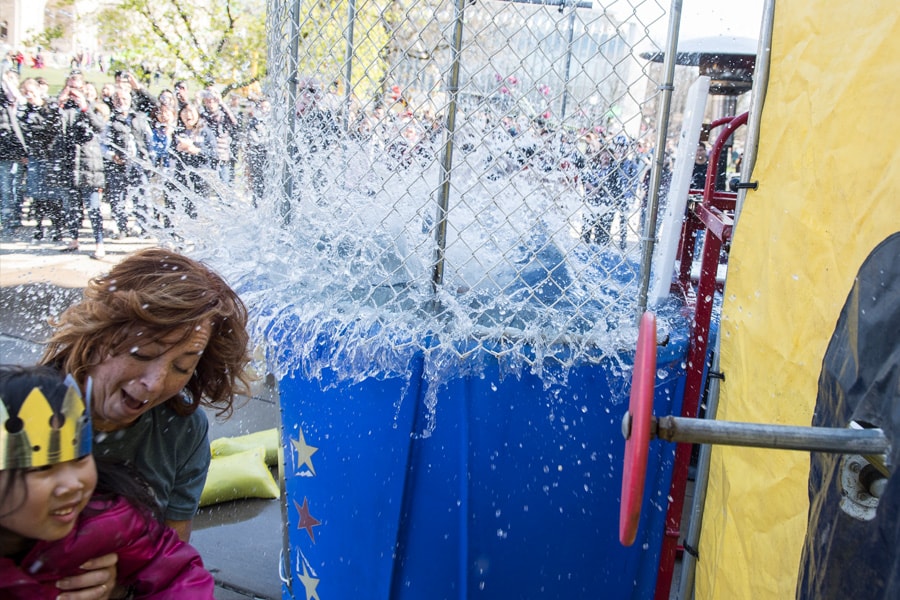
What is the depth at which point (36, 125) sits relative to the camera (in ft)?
27.2

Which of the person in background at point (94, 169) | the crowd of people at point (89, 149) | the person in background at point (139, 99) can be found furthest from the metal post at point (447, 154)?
the person in background at point (139, 99)

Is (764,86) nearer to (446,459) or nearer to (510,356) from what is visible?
(510,356)

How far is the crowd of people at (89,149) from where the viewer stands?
8141 millimetres

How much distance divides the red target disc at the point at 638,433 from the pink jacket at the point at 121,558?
3.02 ft

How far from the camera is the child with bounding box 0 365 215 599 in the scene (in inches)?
44.4

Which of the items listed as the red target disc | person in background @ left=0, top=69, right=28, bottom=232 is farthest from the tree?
the red target disc

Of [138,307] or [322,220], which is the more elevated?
[322,220]

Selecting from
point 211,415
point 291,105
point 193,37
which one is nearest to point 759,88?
point 291,105

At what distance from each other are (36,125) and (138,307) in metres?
8.14

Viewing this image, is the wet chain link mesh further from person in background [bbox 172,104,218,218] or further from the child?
person in background [bbox 172,104,218,218]

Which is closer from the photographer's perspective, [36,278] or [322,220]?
[322,220]

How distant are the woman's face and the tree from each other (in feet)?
42.5

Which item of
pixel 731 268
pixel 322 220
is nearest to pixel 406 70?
pixel 322 220

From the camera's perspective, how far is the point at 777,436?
0.86m
